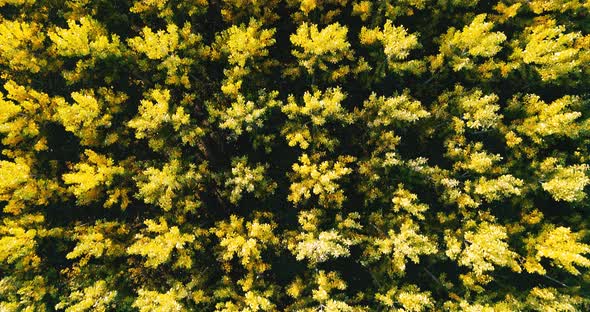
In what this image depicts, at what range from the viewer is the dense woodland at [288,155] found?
595 inches

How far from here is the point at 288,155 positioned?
64.5 ft

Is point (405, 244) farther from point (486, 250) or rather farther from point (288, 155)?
point (288, 155)

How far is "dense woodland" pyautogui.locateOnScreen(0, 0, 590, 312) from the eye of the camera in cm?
1512

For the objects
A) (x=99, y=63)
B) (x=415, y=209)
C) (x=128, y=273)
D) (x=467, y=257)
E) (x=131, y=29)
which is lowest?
(x=128, y=273)

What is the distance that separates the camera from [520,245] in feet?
59.4

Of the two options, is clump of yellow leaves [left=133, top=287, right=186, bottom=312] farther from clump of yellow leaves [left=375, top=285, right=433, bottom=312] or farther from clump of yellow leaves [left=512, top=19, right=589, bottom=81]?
clump of yellow leaves [left=512, top=19, right=589, bottom=81]

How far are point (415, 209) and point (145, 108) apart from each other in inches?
494

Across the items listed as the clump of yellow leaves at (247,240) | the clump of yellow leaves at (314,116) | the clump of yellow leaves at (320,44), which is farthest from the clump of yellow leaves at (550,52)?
the clump of yellow leaves at (247,240)

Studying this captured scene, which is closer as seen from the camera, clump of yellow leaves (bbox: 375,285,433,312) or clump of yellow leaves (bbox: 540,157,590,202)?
clump of yellow leaves (bbox: 375,285,433,312)

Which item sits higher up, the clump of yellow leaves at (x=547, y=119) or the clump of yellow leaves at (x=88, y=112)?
the clump of yellow leaves at (x=547, y=119)

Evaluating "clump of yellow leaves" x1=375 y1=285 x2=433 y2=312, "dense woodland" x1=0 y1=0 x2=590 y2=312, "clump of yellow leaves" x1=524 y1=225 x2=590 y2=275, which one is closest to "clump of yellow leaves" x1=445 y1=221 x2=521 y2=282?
"dense woodland" x1=0 y1=0 x2=590 y2=312

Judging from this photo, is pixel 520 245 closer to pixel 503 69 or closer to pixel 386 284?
pixel 386 284

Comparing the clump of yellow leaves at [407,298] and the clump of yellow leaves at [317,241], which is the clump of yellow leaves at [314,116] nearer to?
the clump of yellow leaves at [317,241]

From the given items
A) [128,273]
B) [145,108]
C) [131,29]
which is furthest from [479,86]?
[128,273]
